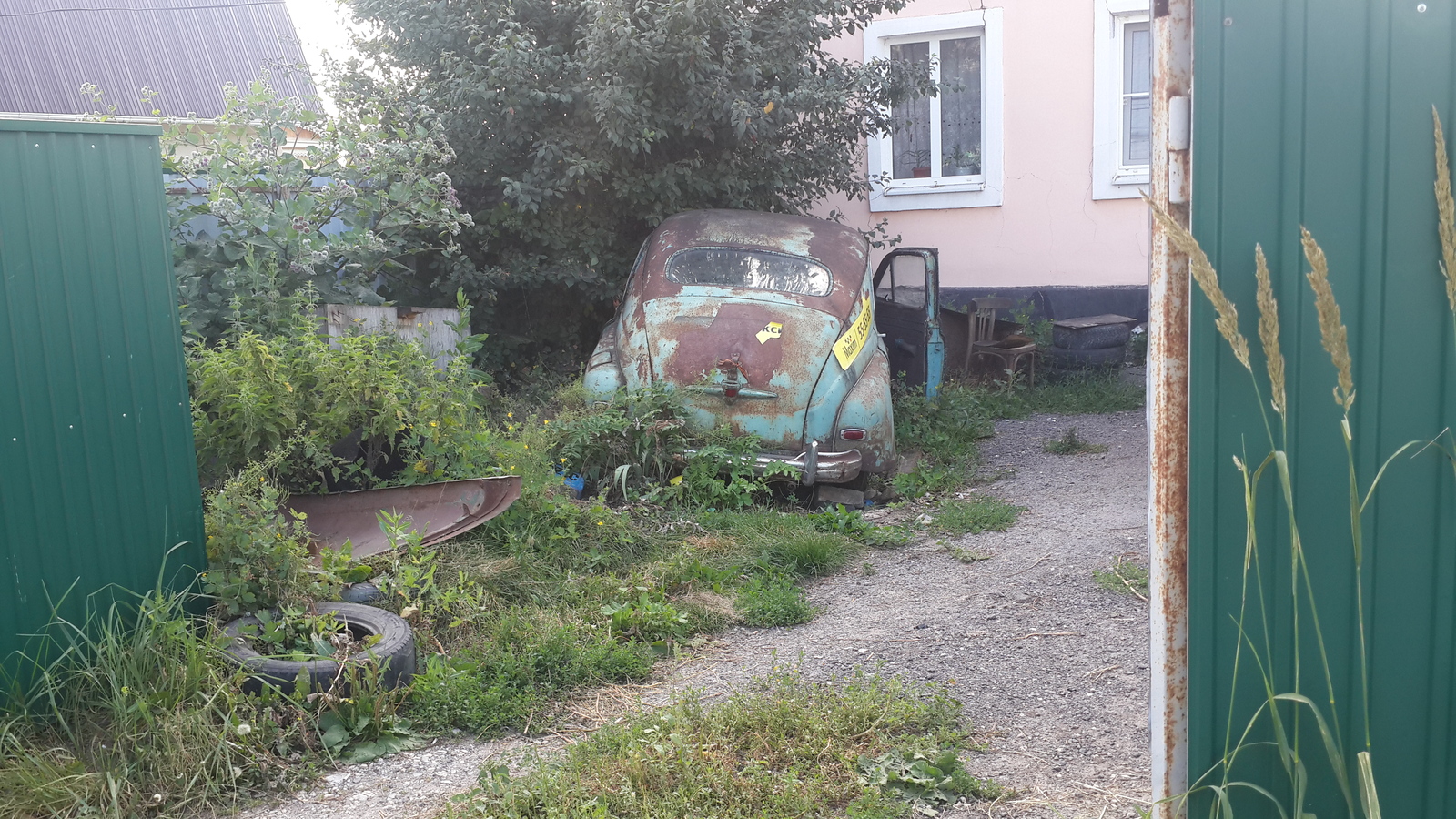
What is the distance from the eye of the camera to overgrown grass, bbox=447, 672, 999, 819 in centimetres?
302

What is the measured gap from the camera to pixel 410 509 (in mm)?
5133

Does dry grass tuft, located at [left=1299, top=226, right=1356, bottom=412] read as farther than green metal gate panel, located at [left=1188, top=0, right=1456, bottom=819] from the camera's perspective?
No

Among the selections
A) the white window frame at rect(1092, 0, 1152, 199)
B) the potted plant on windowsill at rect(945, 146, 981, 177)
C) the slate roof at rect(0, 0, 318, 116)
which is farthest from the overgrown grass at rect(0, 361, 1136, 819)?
the slate roof at rect(0, 0, 318, 116)

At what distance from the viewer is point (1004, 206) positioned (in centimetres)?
1188

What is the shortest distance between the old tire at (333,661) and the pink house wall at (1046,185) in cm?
934

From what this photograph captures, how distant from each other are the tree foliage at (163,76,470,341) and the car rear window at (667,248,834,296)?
61.9 inches

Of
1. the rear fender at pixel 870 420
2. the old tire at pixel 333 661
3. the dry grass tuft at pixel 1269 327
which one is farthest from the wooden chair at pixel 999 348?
the dry grass tuft at pixel 1269 327

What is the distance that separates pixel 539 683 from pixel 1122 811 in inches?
83.7

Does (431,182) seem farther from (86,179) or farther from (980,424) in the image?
(980,424)

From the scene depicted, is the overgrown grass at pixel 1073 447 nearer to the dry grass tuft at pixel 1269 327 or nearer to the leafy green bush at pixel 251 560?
the leafy green bush at pixel 251 560

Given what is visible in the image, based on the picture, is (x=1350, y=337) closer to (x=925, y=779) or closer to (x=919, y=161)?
(x=925, y=779)

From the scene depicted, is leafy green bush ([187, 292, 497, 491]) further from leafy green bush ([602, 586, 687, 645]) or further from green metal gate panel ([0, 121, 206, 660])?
leafy green bush ([602, 586, 687, 645])

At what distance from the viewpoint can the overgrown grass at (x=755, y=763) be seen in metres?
3.02

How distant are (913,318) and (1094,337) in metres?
2.55
